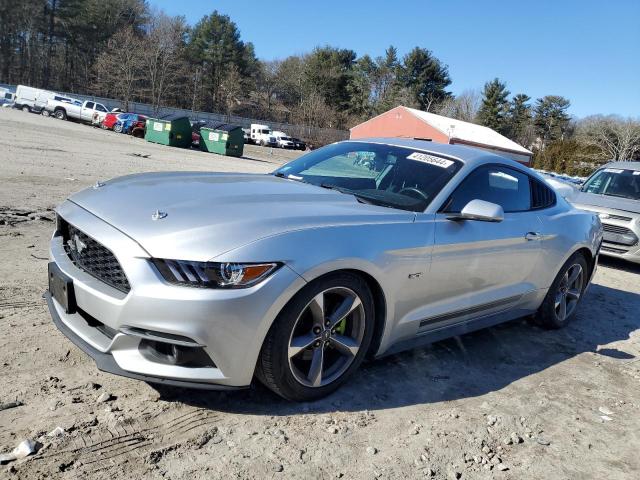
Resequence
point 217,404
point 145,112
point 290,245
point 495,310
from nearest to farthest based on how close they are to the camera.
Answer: point 290,245 → point 217,404 → point 495,310 → point 145,112

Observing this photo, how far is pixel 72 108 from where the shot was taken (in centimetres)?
3812

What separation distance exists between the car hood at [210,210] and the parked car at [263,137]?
1980 inches

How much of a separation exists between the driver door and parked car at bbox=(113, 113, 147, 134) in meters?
33.4

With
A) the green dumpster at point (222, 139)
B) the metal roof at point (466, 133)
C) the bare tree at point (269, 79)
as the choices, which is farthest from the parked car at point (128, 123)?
the bare tree at point (269, 79)

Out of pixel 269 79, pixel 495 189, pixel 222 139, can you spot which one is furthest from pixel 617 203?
pixel 269 79

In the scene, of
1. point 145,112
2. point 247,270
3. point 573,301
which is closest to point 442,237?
point 247,270

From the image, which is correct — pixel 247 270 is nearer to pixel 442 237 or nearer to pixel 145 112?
pixel 442 237

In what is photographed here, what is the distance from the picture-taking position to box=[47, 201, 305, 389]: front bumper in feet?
7.95

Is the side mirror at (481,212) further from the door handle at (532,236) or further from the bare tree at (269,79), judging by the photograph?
the bare tree at (269,79)

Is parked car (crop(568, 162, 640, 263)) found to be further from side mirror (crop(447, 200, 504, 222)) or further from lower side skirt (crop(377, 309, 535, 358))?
side mirror (crop(447, 200, 504, 222))

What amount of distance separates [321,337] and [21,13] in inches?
2908

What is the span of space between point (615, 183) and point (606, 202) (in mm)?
910

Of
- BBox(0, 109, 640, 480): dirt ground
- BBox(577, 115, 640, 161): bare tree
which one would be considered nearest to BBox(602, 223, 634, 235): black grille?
BBox(0, 109, 640, 480): dirt ground

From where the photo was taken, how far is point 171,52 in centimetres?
5953
